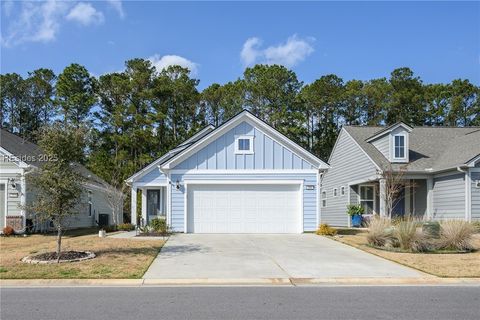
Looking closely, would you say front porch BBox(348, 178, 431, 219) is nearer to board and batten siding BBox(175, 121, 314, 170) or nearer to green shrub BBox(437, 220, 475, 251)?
board and batten siding BBox(175, 121, 314, 170)

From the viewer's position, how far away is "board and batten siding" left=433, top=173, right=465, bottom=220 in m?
22.4

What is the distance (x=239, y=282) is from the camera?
1075 cm

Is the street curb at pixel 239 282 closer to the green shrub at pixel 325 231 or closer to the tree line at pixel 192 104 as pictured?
the green shrub at pixel 325 231

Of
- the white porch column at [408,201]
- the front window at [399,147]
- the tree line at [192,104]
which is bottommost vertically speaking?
the white porch column at [408,201]

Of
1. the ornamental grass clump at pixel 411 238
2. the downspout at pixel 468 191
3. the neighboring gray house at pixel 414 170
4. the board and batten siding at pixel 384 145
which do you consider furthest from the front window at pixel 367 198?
the ornamental grass clump at pixel 411 238

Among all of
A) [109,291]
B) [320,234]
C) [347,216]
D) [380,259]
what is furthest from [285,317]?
[347,216]

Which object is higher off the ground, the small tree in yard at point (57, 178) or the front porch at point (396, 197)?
the small tree in yard at point (57, 178)

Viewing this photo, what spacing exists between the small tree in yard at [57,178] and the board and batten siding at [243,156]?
869 centimetres

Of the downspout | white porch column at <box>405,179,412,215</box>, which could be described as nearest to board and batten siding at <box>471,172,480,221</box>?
the downspout

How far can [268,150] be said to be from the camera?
74.2 feet

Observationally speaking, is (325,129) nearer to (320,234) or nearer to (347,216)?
(347,216)

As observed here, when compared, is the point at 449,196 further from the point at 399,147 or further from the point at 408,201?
the point at 399,147

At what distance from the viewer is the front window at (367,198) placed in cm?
2786

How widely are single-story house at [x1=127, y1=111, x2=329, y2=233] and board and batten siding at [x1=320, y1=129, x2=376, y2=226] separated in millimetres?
5014
